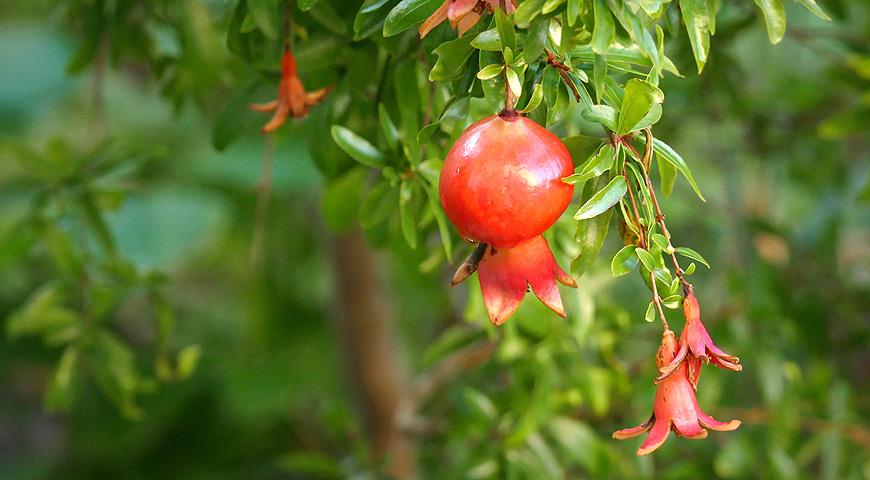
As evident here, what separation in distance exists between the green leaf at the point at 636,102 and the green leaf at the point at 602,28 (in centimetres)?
2

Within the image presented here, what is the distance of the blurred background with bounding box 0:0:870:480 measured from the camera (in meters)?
0.71

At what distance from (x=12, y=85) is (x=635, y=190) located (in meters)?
1.35

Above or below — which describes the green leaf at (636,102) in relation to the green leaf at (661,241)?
above

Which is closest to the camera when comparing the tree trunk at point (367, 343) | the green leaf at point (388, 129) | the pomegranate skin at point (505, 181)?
the pomegranate skin at point (505, 181)

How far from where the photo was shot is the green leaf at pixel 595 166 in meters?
0.34

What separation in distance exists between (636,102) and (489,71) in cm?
6

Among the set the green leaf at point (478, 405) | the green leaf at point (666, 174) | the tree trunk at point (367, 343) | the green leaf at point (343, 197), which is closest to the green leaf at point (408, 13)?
the green leaf at point (666, 174)

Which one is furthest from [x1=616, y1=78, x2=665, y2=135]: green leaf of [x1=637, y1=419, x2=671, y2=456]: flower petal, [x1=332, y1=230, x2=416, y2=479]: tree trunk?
[x1=332, y1=230, x2=416, y2=479]: tree trunk

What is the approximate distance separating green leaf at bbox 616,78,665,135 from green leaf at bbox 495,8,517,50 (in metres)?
0.05

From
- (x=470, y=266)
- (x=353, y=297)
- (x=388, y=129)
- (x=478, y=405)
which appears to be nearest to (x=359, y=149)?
(x=388, y=129)

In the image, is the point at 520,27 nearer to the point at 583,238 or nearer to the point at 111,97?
the point at 583,238

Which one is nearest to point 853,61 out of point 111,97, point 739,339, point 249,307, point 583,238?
point 739,339

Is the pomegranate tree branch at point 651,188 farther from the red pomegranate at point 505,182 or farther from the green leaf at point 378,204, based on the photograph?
the green leaf at point 378,204

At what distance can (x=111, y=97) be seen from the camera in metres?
1.76
